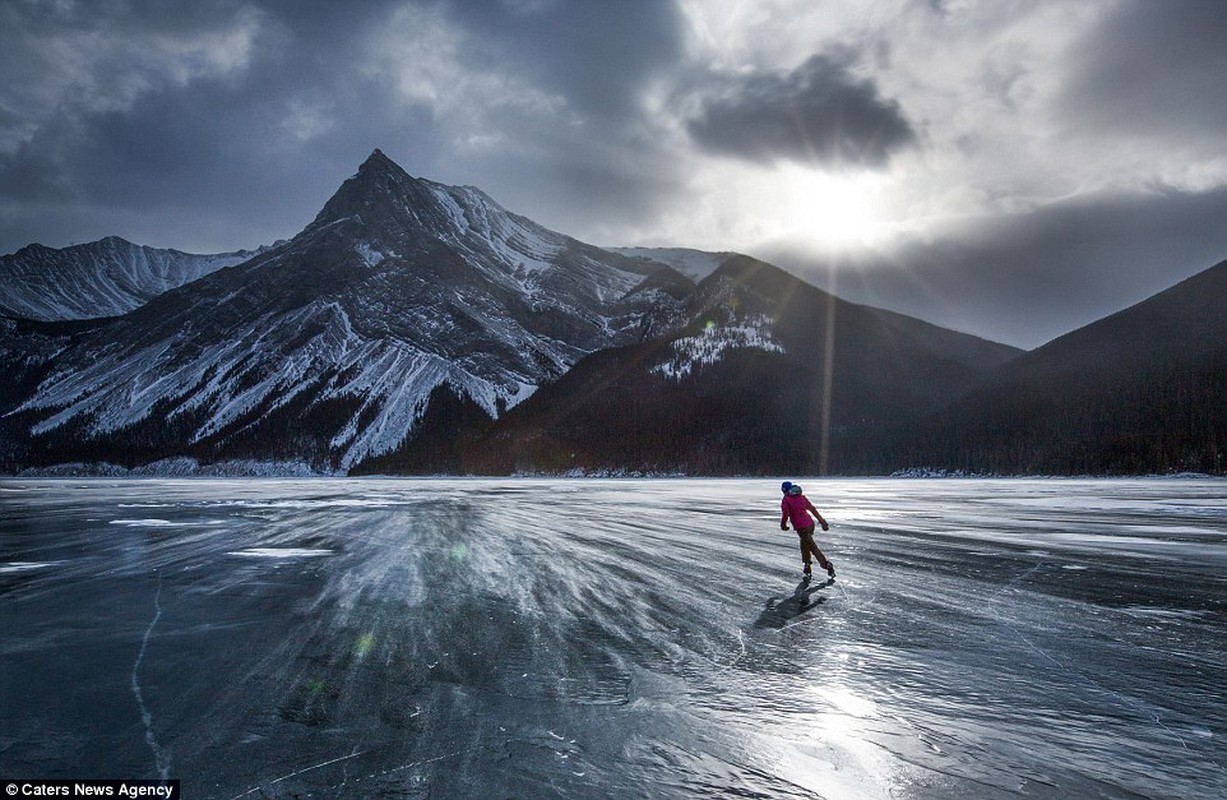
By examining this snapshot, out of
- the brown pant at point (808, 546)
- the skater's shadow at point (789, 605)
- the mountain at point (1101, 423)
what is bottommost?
the skater's shadow at point (789, 605)

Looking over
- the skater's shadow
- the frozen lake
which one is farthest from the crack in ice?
the skater's shadow

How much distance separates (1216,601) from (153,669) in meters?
16.5

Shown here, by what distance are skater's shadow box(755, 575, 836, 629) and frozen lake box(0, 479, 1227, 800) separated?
0.09 meters

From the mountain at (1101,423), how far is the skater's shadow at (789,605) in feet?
490

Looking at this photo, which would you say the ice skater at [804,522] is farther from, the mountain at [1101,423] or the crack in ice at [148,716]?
the mountain at [1101,423]

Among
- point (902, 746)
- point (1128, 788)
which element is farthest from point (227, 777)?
point (1128, 788)

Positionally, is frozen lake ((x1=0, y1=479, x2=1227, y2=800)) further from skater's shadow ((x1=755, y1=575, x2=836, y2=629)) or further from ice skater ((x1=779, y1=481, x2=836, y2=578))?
ice skater ((x1=779, y1=481, x2=836, y2=578))

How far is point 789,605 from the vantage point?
11.9 metres

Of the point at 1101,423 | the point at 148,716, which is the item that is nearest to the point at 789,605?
the point at 148,716

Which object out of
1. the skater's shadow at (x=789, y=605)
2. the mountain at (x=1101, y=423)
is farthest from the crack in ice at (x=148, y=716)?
the mountain at (x=1101, y=423)

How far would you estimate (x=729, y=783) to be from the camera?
5211mm

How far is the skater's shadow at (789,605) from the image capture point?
1066cm

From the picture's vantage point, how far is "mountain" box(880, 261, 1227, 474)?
137000 millimetres

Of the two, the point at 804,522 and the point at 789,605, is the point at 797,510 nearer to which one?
the point at 804,522
